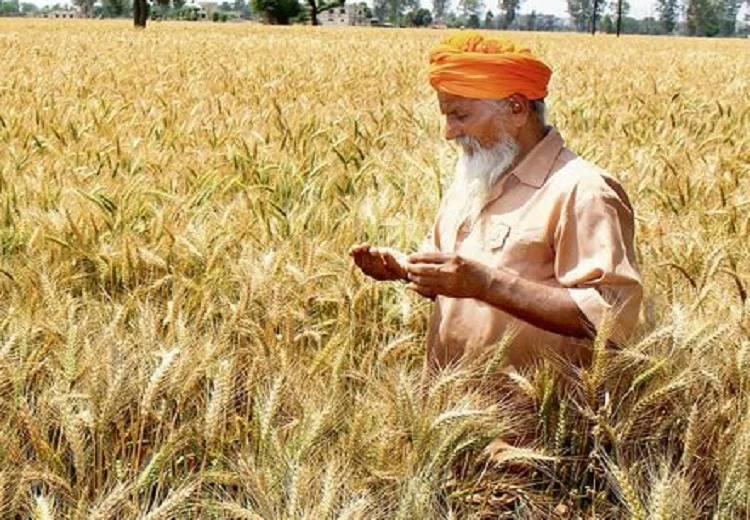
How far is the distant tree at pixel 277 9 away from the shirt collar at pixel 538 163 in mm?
68907

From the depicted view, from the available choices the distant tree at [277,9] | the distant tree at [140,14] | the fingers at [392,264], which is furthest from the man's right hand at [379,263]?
the distant tree at [277,9]

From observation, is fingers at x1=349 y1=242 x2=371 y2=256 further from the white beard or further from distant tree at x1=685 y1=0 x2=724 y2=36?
distant tree at x1=685 y1=0 x2=724 y2=36

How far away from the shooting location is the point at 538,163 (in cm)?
220

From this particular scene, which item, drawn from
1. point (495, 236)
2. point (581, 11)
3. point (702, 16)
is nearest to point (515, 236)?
point (495, 236)

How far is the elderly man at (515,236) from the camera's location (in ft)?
6.57

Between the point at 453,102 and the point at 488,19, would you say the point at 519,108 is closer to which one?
the point at 453,102

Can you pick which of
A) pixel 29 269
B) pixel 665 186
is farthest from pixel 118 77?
pixel 29 269

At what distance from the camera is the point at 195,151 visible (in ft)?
12.7

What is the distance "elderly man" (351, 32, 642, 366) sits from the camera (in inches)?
78.9

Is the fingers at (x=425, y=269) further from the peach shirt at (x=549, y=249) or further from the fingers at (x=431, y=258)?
the peach shirt at (x=549, y=249)

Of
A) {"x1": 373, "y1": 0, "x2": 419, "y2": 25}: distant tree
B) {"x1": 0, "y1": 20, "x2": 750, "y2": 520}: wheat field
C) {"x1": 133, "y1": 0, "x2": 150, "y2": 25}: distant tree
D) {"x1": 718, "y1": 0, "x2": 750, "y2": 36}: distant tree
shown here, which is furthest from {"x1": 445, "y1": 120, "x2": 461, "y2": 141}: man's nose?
{"x1": 373, "y1": 0, "x2": 419, "y2": 25}: distant tree

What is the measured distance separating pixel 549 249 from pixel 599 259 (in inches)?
6.5

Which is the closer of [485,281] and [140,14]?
[485,281]

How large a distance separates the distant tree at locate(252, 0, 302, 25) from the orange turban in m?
68.9
